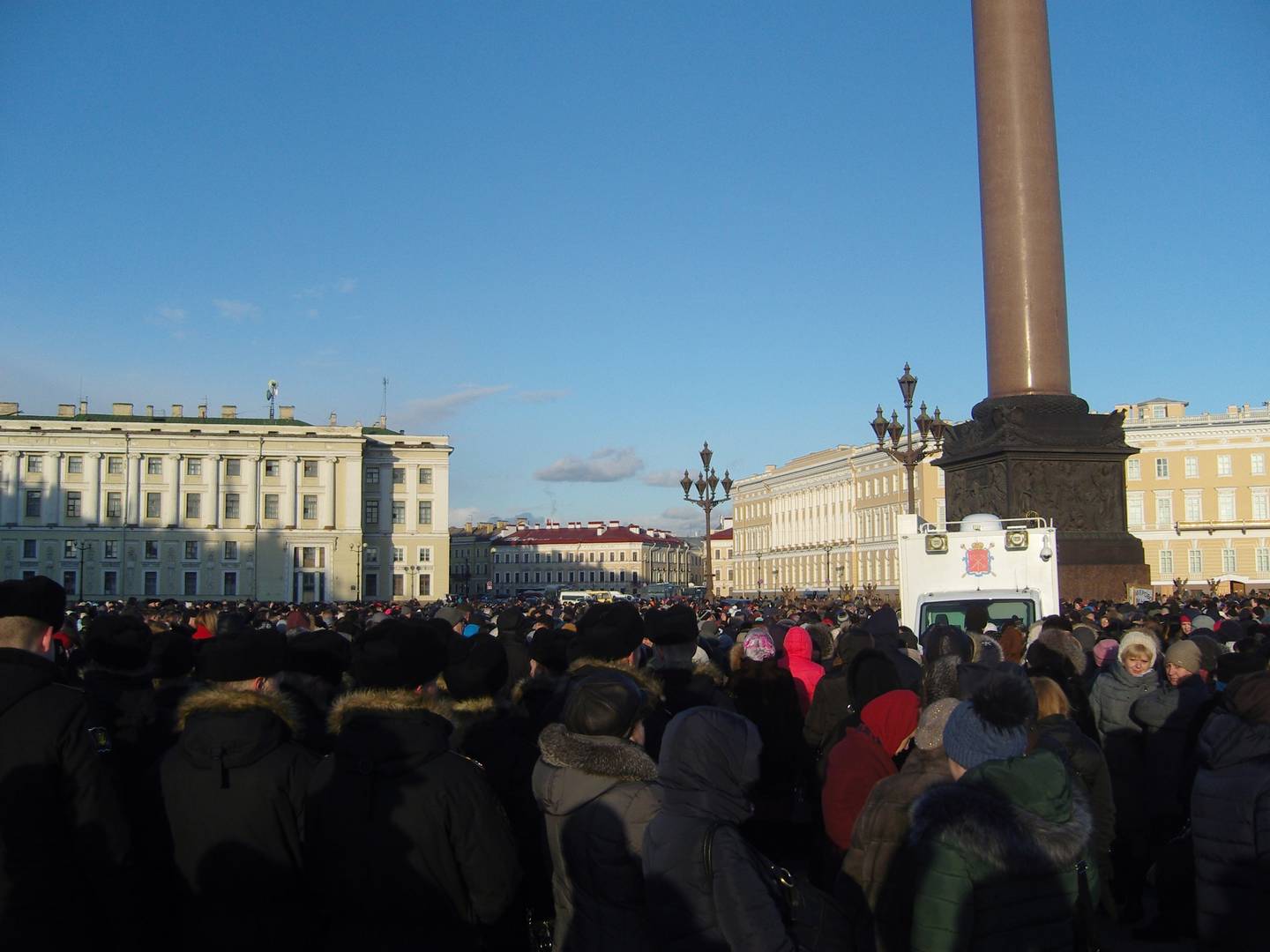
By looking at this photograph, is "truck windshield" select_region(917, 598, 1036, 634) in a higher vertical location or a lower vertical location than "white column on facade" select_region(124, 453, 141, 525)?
lower

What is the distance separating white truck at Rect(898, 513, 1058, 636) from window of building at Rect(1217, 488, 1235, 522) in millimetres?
69539

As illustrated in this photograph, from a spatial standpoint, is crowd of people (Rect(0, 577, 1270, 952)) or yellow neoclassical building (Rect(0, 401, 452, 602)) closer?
crowd of people (Rect(0, 577, 1270, 952))

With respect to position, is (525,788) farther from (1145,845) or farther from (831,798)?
(1145,845)

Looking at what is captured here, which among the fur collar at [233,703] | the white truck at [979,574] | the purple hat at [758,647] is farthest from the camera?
the white truck at [979,574]

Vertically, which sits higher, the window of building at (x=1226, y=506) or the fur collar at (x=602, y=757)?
the window of building at (x=1226, y=506)

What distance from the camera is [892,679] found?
621 centimetres

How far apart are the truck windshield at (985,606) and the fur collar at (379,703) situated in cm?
972

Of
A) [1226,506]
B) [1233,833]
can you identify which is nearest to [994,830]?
[1233,833]

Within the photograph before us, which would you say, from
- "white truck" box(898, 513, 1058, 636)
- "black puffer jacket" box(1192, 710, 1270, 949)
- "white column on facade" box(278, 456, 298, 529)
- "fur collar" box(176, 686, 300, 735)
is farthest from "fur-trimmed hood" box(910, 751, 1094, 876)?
"white column on facade" box(278, 456, 298, 529)

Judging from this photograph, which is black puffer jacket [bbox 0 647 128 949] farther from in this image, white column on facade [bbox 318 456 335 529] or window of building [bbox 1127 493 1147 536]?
white column on facade [bbox 318 456 335 529]

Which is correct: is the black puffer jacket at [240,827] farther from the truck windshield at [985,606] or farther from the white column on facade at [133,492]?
the white column on facade at [133,492]

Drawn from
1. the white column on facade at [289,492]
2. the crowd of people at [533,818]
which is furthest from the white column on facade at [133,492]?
the crowd of people at [533,818]

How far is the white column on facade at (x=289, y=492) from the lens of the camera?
9862 centimetres

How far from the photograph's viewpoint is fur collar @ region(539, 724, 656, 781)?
3.95 meters
